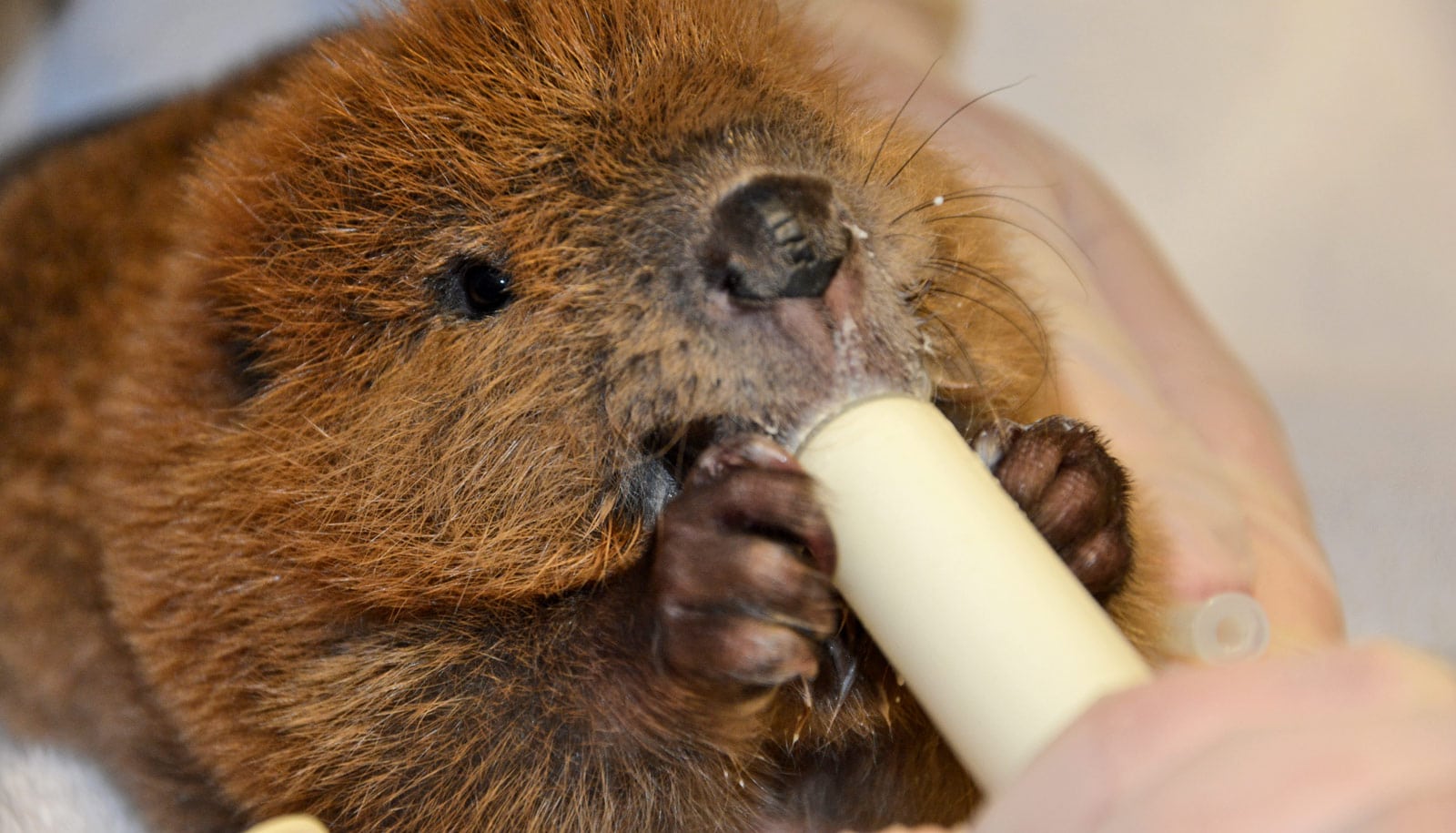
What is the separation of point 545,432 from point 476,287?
0.14 meters

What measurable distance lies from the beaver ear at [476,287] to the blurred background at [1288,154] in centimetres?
120

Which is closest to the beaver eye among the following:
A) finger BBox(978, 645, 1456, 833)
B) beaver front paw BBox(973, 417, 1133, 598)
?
beaver front paw BBox(973, 417, 1133, 598)

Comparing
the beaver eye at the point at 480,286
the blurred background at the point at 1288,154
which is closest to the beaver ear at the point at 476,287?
the beaver eye at the point at 480,286

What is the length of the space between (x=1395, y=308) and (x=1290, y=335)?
0.19 metres

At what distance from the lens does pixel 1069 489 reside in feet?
3.53

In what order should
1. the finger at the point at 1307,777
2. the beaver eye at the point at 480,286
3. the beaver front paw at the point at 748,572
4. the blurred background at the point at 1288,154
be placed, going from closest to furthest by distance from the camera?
the finger at the point at 1307,777
the beaver front paw at the point at 748,572
the beaver eye at the point at 480,286
the blurred background at the point at 1288,154

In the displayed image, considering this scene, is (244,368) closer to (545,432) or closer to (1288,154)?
(545,432)

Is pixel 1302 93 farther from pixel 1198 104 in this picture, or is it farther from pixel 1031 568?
pixel 1031 568

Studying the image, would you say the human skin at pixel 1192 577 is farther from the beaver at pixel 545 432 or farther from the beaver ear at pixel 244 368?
the beaver ear at pixel 244 368

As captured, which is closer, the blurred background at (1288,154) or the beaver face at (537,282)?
the beaver face at (537,282)

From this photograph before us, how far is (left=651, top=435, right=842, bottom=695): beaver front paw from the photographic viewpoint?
87 centimetres

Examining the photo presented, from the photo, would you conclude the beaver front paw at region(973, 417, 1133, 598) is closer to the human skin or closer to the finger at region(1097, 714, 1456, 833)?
the human skin

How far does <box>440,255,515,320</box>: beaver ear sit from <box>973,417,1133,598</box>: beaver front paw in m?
0.45

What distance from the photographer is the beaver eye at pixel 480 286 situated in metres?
1.00
